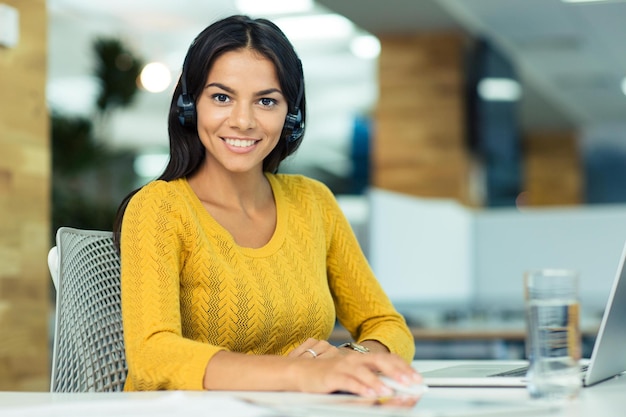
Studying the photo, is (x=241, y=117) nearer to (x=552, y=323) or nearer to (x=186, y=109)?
(x=186, y=109)

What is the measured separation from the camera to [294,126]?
1638mm

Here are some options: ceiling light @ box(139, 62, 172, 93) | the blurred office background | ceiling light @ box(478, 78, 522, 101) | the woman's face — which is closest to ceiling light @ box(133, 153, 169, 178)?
the blurred office background

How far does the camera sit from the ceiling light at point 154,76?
23.4 feet

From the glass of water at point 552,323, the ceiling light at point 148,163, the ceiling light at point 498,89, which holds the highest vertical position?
the ceiling light at point 498,89

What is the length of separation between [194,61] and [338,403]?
29.4 inches

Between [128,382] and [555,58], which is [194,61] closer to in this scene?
[128,382]

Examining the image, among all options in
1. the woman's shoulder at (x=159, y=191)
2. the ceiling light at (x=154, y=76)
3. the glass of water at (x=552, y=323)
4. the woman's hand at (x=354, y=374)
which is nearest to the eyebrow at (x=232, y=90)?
the woman's shoulder at (x=159, y=191)

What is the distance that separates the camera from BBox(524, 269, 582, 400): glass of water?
98cm

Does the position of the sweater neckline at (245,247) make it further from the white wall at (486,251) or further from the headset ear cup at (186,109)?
the white wall at (486,251)

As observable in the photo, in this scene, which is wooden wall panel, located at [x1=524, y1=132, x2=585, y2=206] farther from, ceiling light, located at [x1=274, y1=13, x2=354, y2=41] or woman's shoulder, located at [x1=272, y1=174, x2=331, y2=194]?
woman's shoulder, located at [x1=272, y1=174, x2=331, y2=194]

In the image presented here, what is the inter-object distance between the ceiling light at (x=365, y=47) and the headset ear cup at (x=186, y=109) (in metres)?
5.24

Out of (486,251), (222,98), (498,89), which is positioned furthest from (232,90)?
(498,89)

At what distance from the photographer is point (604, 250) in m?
4.17

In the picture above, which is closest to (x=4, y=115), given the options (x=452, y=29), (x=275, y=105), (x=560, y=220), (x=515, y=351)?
(x=275, y=105)
